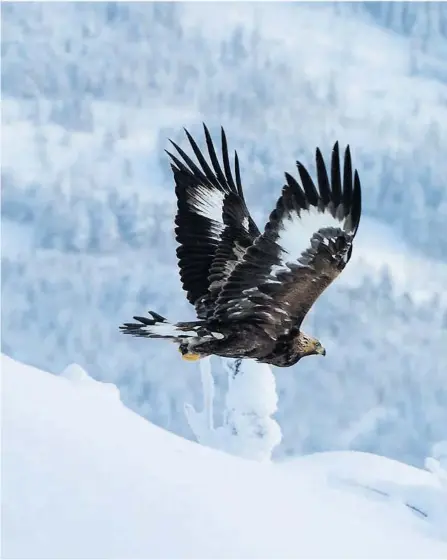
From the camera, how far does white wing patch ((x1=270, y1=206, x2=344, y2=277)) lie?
35.2 ft

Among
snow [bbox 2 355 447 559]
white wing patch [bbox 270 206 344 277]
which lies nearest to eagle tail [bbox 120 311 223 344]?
white wing patch [bbox 270 206 344 277]

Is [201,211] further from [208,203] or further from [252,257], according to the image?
[252,257]

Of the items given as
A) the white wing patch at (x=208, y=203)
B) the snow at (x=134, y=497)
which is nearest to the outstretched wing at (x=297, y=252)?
the white wing patch at (x=208, y=203)

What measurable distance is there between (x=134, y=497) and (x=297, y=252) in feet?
47.4

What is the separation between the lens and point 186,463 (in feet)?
93.8

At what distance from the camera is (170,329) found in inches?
469

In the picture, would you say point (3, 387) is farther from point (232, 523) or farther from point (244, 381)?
point (244, 381)

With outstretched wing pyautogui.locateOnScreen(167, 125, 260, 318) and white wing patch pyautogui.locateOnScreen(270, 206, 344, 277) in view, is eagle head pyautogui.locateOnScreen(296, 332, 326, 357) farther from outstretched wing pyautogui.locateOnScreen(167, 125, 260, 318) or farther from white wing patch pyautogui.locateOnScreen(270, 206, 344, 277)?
white wing patch pyautogui.locateOnScreen(270, 206, 344, 277)

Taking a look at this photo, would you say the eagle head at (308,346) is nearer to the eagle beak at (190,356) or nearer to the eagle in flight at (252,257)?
the eagle in flight at (252,257)

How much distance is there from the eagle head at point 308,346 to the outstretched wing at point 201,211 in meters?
1.01

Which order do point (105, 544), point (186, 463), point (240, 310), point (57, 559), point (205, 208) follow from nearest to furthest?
point (240, 310) → point (205, 208) → point (57, 559) → point (105, 544) → point (186, 463)

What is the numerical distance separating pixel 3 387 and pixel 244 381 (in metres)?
23.1

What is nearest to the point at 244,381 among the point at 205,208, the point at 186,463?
the point at 186,463

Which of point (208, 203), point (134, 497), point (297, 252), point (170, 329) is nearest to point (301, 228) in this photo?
point (297, 252)
